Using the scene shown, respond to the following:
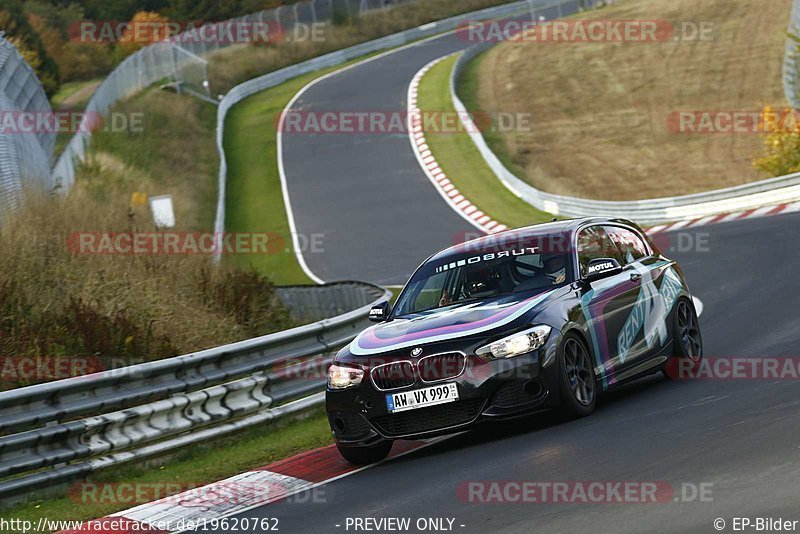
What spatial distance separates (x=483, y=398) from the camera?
879 centimetres

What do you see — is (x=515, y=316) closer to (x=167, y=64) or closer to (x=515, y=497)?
(x=515, y=497)

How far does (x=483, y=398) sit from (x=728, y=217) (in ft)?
69.8

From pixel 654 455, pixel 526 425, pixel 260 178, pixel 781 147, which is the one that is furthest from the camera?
pixel 260 178

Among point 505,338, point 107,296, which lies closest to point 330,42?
point 107,296

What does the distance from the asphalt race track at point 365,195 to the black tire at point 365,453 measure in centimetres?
1597

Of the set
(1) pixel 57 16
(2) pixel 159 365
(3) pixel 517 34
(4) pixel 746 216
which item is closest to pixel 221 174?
(4) pixel 746 216

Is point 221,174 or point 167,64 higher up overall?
point 167,64

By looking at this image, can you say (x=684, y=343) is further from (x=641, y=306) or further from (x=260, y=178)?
(x=260, y=178)

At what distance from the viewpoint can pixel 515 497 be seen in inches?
279

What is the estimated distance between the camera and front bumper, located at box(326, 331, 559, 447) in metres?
8.79

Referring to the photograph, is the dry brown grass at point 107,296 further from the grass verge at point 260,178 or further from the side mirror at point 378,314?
the grass verge at point 260,178

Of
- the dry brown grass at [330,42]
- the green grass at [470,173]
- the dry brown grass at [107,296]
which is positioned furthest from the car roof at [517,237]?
the dry brown grass at [330,42]

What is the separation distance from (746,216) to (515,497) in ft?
74.1

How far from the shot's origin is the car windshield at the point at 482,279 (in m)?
9.88
